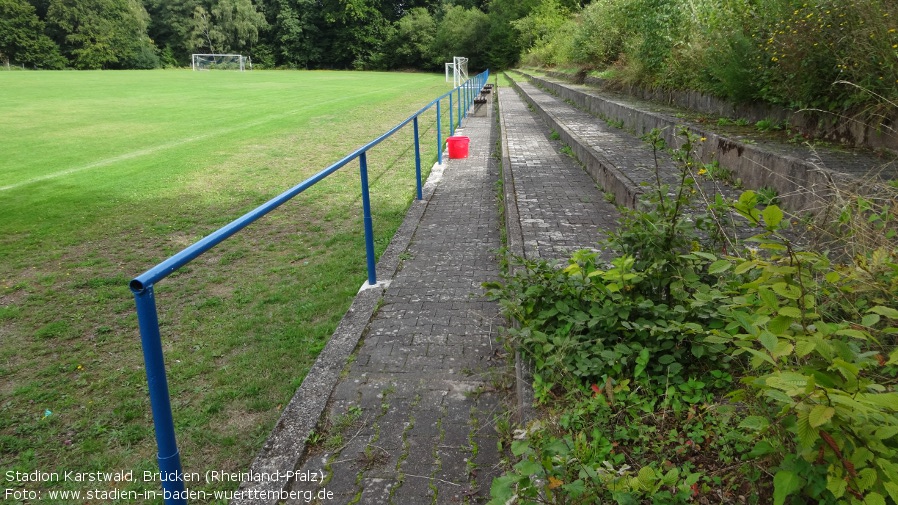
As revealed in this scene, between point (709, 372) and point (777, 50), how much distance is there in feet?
13.5

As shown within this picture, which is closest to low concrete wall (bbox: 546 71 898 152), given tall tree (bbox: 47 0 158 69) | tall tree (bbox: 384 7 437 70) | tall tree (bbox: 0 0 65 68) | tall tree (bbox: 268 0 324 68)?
tall tree (bbox: 384 7 437 70)

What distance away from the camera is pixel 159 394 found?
1852 millimetres

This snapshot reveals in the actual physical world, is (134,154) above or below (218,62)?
below

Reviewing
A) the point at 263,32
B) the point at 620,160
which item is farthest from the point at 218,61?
the point at 620,160

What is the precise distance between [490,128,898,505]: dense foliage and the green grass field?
1557 millimetres

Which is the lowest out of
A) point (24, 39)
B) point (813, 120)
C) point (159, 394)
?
point (159, 394)

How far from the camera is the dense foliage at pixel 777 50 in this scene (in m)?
4.23

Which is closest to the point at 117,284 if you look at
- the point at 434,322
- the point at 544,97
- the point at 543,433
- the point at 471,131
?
the point at 434,322

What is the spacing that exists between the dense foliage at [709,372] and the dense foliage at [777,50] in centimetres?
191

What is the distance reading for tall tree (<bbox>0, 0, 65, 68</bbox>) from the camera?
5725 cm

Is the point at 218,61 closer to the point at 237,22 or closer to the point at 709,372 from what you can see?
the point at 237,22

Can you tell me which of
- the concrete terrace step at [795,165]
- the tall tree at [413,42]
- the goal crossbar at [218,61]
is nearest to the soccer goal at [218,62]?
the goal crossbar at [218,61]

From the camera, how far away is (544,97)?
54.1 ft

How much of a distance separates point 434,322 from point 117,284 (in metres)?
2.90
